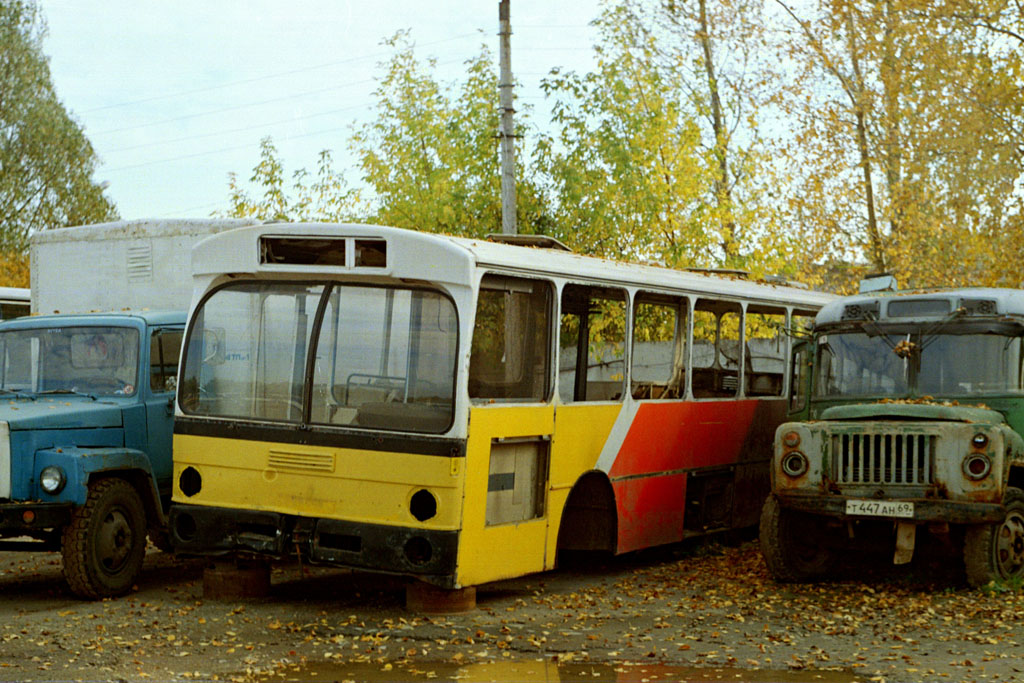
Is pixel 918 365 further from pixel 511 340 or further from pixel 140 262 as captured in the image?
pixel 140 262

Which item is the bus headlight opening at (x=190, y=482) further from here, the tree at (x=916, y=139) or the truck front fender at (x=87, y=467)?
the tree at (x=916, y=139)

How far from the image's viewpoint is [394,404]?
938 cm

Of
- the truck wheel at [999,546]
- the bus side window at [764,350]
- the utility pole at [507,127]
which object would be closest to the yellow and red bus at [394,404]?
the truck wheel at [999,546]

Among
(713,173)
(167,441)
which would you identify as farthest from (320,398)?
(713,173)

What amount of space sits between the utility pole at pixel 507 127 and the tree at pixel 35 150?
974 inches

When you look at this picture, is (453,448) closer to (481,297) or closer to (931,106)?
(481,297)

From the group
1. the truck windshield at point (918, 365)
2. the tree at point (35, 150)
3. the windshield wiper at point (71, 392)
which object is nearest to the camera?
the windshield wiper at point (71, 392)

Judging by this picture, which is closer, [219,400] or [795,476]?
[219,400]

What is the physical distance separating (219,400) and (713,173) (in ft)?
46.1

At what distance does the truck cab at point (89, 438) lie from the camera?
9953 millimetres

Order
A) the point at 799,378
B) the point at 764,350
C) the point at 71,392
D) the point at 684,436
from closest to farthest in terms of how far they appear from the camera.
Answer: the point at 71,392 < the point at 684,436 < the point at 799,378 < the point at 764,350

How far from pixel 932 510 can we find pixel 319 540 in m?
4.75

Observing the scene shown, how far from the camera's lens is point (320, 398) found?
9.60 metres

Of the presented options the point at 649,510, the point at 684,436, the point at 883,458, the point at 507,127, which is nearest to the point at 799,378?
the point at 684,436
